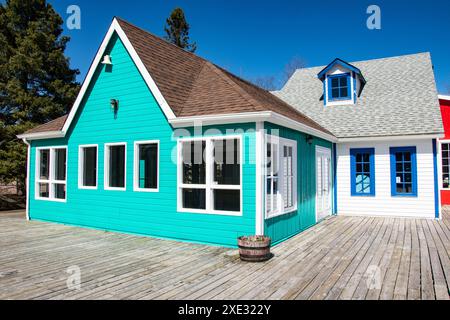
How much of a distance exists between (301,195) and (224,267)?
4.16 metres

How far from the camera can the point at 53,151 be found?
11.5 meters

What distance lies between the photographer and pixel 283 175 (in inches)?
331

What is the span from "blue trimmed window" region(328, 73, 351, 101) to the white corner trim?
29.0 feet

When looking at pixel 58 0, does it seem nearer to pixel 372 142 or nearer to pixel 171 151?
pixel 171 151

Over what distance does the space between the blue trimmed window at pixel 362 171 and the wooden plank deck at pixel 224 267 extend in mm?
3363

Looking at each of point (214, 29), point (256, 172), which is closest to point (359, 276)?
point (256, 172)

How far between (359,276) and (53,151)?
1021cm

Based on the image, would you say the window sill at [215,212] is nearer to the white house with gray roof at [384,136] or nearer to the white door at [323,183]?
the white door at [323,183]

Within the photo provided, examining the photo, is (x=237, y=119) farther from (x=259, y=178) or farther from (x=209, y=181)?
(x=209, y=181)

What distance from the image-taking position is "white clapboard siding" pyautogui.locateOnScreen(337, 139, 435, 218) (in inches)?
455

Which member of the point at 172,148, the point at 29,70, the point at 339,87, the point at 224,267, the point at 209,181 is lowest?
the point at 224,267

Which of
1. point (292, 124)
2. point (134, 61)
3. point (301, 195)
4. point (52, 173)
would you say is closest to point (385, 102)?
point (301, 195)

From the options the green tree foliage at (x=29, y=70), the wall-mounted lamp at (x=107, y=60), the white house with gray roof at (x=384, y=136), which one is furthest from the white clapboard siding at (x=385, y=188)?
the green tree foliage at (x=29, y=70)

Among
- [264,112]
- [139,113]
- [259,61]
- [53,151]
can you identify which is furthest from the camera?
[259,61]
